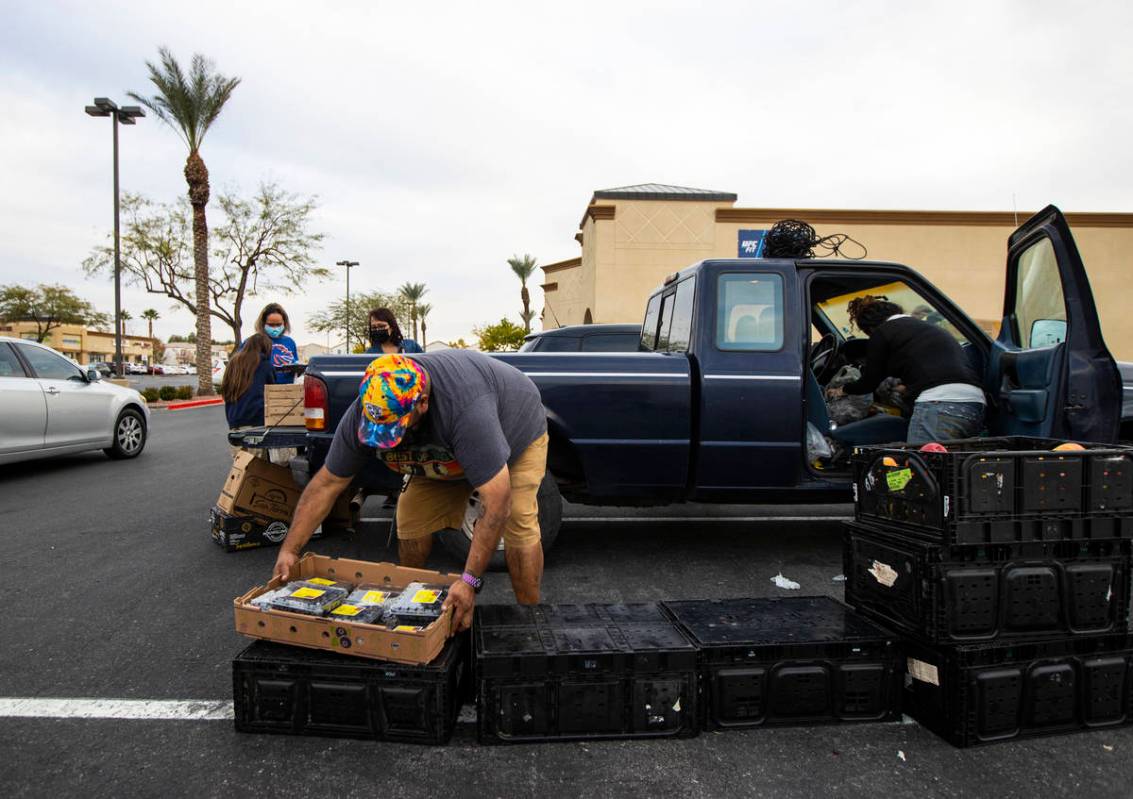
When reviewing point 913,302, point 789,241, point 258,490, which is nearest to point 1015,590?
point 913,302

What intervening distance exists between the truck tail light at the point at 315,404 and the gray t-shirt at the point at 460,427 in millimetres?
1320

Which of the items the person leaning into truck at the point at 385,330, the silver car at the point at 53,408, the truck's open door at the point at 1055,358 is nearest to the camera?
the truck's open door at the point at 1055,358

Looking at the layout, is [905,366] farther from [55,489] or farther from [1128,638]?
[55,489]

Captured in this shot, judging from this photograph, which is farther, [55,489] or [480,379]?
[55,489]

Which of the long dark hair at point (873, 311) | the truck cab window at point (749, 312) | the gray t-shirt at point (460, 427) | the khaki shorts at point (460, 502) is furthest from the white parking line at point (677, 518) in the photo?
the gray t-shirt at point (460, 427)

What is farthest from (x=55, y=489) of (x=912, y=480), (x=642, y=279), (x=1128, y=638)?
(x=642, y=279)

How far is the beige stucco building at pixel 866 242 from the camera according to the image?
19.3 metres

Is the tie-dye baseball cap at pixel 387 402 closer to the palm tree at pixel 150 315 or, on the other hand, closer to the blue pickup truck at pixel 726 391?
the blue pickup truck at pixel 726 391

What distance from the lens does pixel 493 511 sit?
2.61m

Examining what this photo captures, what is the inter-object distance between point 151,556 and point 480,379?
331cm

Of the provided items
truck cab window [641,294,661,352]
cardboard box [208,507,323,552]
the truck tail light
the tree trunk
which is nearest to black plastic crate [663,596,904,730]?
the truck tail light

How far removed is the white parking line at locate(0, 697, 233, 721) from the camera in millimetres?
2537

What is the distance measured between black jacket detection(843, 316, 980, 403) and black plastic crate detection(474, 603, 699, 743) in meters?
2.69

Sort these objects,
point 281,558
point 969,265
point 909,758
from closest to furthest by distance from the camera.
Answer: point 909,758, point 281,558, point 969,265
